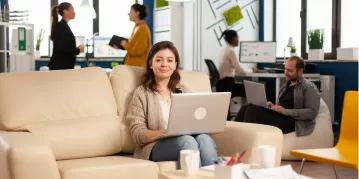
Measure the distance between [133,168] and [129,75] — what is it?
82 centimetres

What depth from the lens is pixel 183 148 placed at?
3.18 meters

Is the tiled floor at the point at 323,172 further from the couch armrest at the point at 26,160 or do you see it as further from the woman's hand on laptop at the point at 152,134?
the couch armrest at the point at 26,160

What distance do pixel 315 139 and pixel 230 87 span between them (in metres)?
2.69

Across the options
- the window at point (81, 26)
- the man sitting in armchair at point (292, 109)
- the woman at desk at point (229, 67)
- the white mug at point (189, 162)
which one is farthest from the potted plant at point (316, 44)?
the white mug at point (189, 162)

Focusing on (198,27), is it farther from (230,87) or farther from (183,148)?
(183,148)

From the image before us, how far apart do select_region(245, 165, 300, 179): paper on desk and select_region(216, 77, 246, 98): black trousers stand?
5.29 meters

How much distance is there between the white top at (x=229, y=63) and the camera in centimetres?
789

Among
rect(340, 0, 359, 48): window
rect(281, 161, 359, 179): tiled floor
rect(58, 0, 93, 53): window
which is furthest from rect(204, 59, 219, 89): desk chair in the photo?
rect(281, 161, 359, 179): tiled floor

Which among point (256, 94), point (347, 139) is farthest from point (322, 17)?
point (347, 139)

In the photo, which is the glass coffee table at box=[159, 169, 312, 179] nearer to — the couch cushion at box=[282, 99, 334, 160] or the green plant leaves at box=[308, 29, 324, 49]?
the couch cushion at box=[282, 99, 334, 160]

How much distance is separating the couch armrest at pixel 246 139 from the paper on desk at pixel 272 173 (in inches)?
27.1

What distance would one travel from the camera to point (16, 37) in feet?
23.6

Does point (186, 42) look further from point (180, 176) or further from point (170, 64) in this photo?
point (180, 176)

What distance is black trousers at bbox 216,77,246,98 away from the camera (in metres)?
7.94
